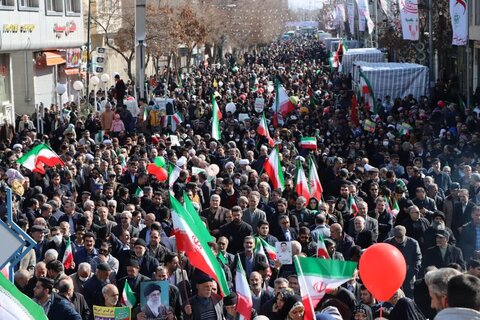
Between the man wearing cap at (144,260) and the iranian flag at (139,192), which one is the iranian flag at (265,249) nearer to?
the man wearing cap at (144,260)

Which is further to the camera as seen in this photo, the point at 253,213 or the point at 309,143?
the point at 309,143

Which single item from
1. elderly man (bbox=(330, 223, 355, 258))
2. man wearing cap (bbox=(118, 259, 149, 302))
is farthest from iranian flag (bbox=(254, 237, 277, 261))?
man wearing cap (bbox=(118, 259, 149, 302))

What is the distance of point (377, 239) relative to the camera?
13.6 m

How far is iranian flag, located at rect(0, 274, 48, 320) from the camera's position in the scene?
4.98m

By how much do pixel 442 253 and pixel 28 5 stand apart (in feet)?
88.0

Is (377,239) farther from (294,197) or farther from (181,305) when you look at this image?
(181,305)

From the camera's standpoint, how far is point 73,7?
42812 millimetres

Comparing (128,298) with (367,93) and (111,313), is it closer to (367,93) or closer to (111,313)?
(111,313)

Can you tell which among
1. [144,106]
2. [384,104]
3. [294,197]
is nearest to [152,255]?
[294,197]

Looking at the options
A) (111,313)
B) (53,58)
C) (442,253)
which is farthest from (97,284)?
(53,58)

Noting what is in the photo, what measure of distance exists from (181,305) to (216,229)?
4190mm

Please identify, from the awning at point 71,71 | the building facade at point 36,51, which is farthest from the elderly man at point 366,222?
the awning at point 71,71

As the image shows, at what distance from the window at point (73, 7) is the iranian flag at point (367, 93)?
12.8 meters

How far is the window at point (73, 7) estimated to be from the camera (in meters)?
41.8
